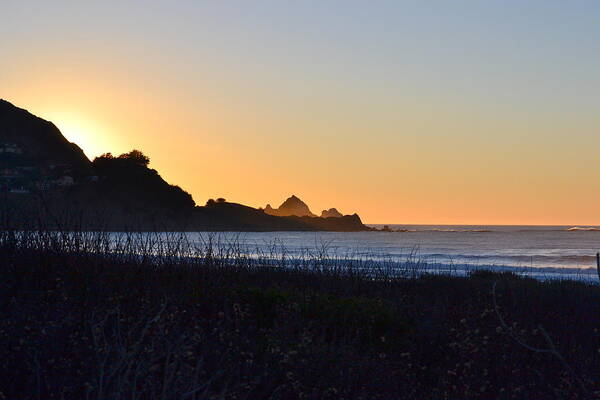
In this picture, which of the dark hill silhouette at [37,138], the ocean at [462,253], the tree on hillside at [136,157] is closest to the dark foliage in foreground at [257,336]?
the ocean at [462,253]

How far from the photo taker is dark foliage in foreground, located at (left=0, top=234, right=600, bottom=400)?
23.2 ft

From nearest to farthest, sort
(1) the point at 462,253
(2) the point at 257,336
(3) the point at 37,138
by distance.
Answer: (2) the point at 257,336
(1) the point at 462,253
(3) the point at 37,138

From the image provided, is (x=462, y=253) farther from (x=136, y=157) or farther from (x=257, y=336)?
(x=136, y=157)

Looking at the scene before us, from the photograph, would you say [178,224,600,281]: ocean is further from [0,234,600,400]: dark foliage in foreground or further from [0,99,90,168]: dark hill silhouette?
[0,99,90,168]: dark hill silhouette

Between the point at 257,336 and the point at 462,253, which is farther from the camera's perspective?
the point at 462,253

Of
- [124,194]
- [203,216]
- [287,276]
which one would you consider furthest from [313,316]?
[203,216]

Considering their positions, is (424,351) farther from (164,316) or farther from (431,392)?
(164,316)

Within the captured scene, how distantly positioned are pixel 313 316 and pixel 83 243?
18.8 feet

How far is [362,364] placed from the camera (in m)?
9.09

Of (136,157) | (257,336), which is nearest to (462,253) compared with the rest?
(257,336)

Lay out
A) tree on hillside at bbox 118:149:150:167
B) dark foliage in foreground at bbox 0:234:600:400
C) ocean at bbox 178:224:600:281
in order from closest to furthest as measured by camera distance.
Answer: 1. dark foliage in foreground at bbox 0:234:600:400
2. ocean at bbox 178:224:600:281
3. tree on hillside at bbox 118:149:150:167

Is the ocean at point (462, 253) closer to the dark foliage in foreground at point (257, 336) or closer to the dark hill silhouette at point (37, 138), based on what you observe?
the dark foliage in foreground at point (257, 336)

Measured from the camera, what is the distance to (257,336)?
10.5 metres

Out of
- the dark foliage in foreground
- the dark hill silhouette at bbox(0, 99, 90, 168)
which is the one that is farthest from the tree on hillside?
the dark foliage in foreground
